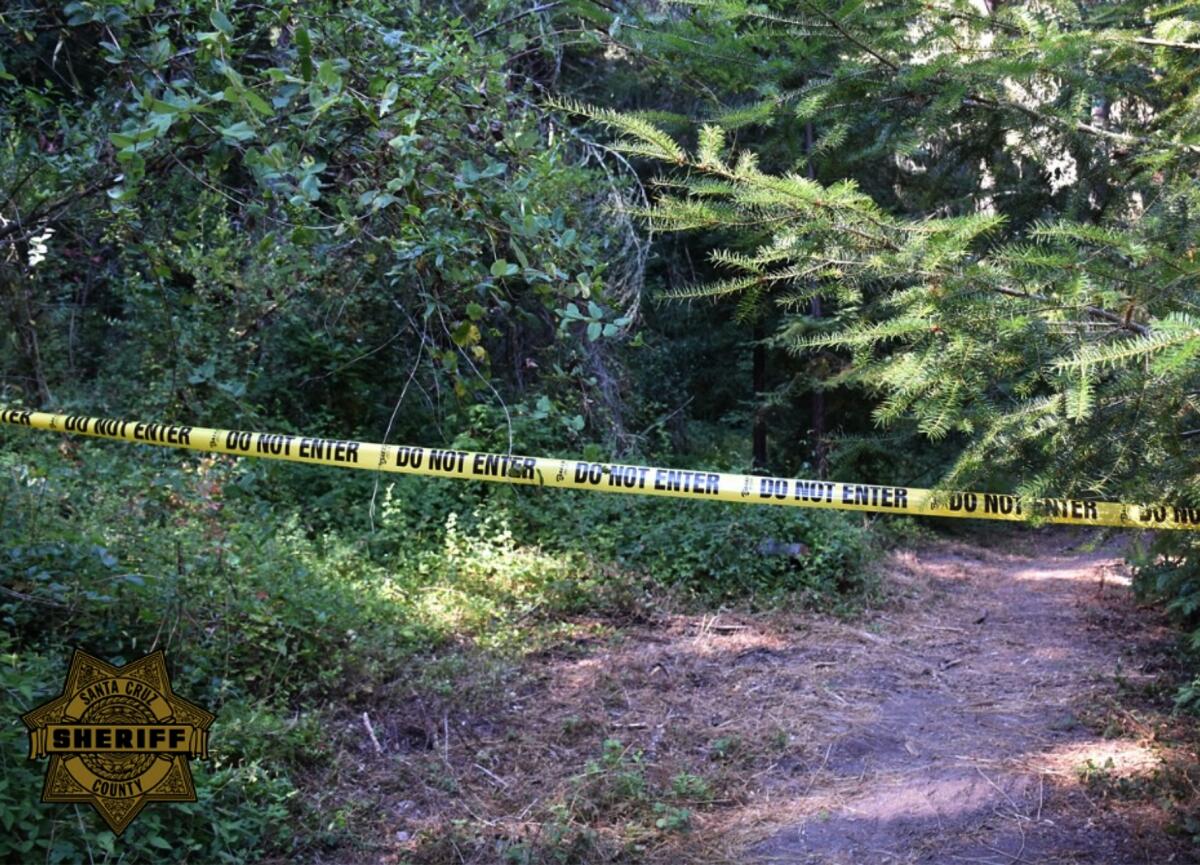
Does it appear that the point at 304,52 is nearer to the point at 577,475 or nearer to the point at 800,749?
the point at 577,475

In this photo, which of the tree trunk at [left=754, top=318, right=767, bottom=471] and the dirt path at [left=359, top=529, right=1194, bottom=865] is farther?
the tree trunk at [left=754, top=318, right=767, bottom=471]

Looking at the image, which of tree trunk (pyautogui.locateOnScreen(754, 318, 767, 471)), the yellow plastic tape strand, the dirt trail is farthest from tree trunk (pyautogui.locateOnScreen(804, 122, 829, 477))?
the yellow plastic tape strand

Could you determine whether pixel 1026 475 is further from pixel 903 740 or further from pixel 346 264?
pixel 346 264

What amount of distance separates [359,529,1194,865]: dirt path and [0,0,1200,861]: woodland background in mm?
458

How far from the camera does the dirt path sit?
4.35 meters

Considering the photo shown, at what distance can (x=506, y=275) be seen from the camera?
3.44 meters

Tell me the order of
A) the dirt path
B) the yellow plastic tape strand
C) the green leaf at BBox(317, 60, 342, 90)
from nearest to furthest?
the green leaf at BBox(317, 60, 342, 90)
the dirt path
the yellow plastic tape strand

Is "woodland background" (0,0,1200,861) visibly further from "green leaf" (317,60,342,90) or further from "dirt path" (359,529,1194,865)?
"dirt path" (359,529,1194,865)

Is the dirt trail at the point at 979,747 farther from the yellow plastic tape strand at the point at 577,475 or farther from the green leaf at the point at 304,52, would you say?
the green leaf at the point at 304,52

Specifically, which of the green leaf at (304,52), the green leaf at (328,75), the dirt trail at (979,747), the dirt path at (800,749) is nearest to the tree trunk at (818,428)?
the dirt trail at (979,747)

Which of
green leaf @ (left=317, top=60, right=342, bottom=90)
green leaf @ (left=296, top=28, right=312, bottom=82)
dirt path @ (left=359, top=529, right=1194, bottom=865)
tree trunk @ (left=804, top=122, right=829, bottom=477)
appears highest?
green leaf @ (left=296, top=28, right=312, bottom=82)

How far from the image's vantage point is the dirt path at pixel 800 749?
435 centimetres

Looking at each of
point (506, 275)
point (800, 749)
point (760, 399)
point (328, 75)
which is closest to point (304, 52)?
point (328, 75)

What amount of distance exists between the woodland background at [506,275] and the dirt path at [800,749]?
0.46 metres
